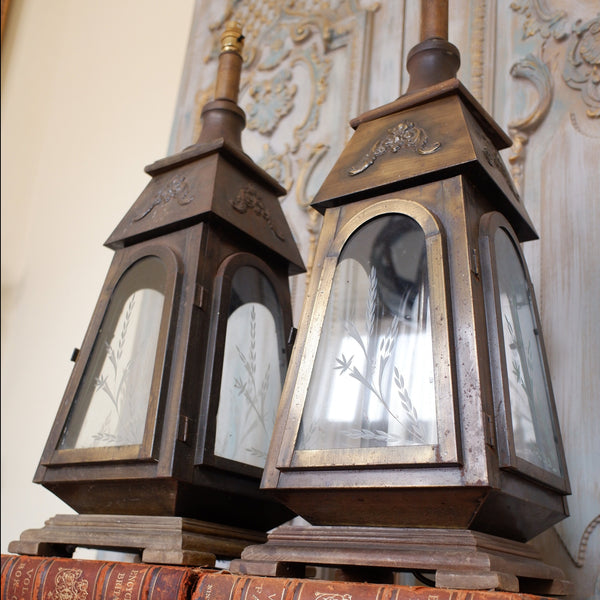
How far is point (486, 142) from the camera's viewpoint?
2.98ft

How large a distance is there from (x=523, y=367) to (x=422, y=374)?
0.17 m

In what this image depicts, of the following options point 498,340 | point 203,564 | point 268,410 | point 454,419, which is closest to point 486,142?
point 498,340

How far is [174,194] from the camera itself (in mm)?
1088

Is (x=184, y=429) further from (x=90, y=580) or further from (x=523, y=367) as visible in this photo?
(x=523, y=367)

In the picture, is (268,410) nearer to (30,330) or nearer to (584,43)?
(584,43)

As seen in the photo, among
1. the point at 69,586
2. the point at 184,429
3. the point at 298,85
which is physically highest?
the point at 298,85

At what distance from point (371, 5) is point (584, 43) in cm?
56

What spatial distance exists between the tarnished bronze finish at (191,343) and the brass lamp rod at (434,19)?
1.10 ft

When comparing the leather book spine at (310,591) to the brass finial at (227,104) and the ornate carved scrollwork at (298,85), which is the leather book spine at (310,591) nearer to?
the brass finial at (227,104)

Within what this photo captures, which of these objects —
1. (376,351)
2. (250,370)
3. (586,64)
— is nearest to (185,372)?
(250,370)

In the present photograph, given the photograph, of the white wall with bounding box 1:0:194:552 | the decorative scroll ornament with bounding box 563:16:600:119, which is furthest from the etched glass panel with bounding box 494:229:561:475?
the white wall with bounding box 1:0:194:552

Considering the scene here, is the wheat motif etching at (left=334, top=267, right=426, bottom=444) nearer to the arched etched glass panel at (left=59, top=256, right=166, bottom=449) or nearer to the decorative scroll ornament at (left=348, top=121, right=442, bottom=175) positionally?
the decorative scroll ornament at (left=348, top=121, right=442, bottom=175)

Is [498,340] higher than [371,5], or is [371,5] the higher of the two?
[371,5]

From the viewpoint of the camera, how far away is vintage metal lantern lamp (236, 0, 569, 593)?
2.28 feet
